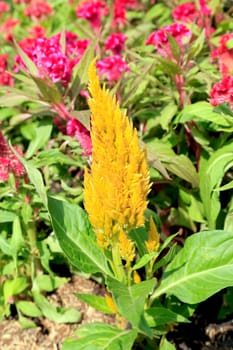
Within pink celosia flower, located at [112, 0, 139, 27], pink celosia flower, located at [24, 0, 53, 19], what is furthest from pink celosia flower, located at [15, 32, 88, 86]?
pink celosia flower, located at [24, 0, 53, 19]

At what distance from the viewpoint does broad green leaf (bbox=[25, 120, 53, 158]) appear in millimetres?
3287

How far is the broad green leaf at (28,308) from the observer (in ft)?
10.9

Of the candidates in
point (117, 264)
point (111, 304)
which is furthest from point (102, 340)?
point (117, 264)

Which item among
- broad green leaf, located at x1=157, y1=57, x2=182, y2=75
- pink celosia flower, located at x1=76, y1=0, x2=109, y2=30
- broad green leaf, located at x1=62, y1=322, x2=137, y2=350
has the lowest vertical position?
broad green leaf, located at x1=62, y1=322, x2=137, y2=350

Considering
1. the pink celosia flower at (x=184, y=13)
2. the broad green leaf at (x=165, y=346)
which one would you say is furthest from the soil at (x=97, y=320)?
the pink celosia flower at (x=184, y=13)

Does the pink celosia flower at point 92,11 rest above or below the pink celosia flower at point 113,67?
above

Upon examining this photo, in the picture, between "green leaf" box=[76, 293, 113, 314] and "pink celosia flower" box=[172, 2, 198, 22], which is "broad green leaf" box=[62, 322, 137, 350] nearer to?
"green leaf" box=[76, 293, 113, 314]

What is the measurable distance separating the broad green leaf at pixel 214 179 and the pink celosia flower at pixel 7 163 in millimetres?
942

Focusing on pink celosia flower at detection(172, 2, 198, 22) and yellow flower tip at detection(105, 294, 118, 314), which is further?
pink celosia flower at detection(172, 2, 198, 22)

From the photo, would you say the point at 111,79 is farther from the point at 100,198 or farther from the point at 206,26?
the point at 100,198

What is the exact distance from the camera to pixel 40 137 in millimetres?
3338

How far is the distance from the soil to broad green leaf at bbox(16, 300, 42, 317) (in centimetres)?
11

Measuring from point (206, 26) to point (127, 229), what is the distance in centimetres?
197

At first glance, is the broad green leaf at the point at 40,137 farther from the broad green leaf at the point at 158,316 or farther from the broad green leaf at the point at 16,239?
the broad green leaf at the point at 158,316
